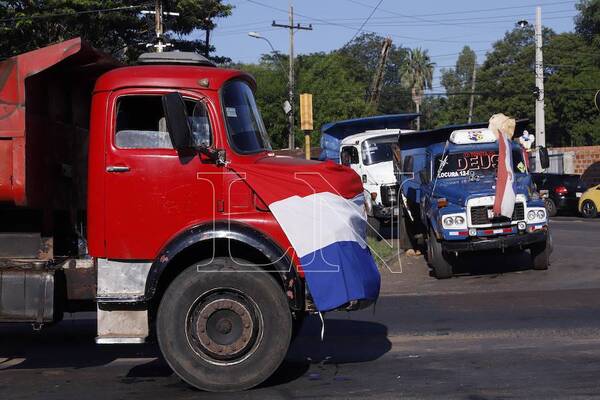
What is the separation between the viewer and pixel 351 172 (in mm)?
7715

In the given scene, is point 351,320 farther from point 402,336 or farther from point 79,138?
point 79,138

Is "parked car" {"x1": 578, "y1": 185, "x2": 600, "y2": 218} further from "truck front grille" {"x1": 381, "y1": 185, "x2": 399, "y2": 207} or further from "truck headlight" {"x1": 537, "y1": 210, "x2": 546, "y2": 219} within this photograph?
"truck headlight" {"x1": 537, "y1": 210, "x2": 546, "y2": 219}

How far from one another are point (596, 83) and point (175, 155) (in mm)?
61461

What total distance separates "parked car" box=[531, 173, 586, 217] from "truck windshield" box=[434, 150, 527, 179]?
17063 mm

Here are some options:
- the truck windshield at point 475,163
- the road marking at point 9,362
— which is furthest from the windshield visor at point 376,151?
the road marking at point 9,362

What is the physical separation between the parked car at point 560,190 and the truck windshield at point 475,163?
1706 cm

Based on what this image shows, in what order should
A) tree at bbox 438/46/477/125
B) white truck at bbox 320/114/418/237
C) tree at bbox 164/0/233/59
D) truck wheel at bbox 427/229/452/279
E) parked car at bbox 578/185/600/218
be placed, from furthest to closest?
tree at bbox 438/46/477/125 → tree at bbox 164/0/233/59 → parked car at bbox 578/185/600/218 → white truck at bbox 320/114/418/237 → truck wheel at bbox 427/229/452/279

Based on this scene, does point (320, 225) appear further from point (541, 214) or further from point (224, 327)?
point (541, 214)

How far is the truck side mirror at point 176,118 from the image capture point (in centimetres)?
700

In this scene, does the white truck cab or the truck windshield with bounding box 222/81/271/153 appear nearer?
the truck windshield with bounding box 222/81/271/153

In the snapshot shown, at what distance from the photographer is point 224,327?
23.6ft

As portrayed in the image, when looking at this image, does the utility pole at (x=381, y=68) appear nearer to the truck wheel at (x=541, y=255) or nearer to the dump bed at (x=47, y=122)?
the truck wheel at (x=541, y=255)

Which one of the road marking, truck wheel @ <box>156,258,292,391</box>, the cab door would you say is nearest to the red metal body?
the cab door

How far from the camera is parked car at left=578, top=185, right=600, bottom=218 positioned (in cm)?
3156
